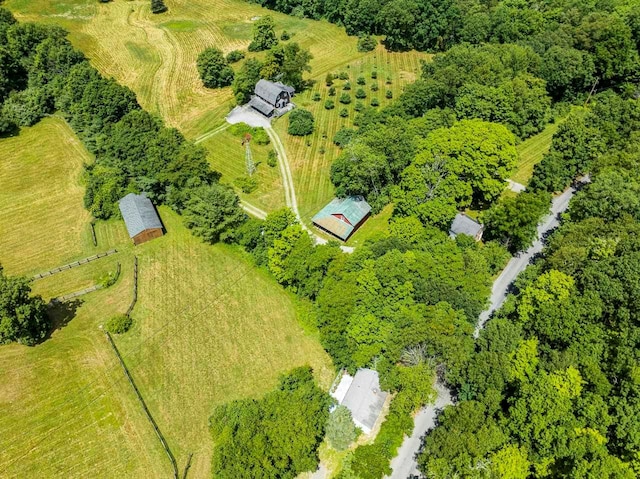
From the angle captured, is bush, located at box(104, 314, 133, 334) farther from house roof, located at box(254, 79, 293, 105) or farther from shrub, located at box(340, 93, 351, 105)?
shrub, located at box(340, 93, 351, 105)

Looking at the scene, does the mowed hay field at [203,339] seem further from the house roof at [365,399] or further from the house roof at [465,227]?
the house roof at [465,227]

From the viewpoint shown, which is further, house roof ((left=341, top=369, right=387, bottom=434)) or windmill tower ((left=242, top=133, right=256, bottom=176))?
windmill tower ((left=242, top=133, right=256, bottom=176))

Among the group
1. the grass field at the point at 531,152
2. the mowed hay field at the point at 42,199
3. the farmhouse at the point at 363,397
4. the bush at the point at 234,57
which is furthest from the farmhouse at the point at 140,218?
the grass field at the point at 531,152

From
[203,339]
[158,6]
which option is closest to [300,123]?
[203,339]

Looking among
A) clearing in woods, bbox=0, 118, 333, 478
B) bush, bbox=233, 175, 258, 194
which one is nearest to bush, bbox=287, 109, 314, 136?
bush, bbox=233, 175, 258, 194

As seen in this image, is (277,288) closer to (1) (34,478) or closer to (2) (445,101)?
(1) (34,478)
